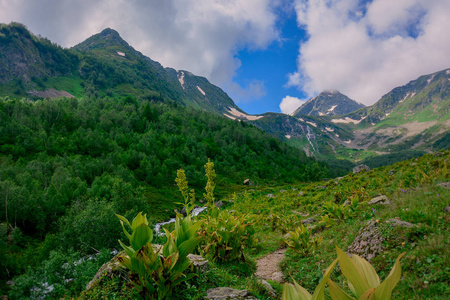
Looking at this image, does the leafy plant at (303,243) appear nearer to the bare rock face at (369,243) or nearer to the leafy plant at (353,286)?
the bare rock face at (369,243)

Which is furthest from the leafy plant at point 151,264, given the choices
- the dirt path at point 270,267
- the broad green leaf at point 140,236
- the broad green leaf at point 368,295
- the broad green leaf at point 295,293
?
the dirt path at point 270,267

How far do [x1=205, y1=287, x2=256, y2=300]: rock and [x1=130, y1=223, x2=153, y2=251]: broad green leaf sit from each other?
1370 mm

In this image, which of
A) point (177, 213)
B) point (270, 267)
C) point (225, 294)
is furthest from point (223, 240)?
point (270, 267)

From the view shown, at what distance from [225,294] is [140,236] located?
1.71 metres

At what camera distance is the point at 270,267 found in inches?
298

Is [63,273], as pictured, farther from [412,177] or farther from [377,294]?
[412,177]

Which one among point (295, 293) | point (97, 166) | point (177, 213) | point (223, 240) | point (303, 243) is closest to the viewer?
point (295, 293)

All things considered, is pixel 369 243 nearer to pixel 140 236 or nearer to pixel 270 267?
pixel 270 267

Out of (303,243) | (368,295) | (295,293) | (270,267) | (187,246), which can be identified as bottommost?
(270,267)

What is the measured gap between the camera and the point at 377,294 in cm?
140

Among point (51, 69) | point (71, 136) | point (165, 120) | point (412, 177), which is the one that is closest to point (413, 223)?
point (412, 177)

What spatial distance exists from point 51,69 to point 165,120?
6111 inches

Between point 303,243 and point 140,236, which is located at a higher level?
point 140,236

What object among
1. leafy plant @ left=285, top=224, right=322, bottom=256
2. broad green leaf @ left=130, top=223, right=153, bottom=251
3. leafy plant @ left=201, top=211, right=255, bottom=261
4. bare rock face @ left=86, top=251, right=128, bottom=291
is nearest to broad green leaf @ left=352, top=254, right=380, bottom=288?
broad green leaf @ left=130, top=223, right=153, bottom=251
